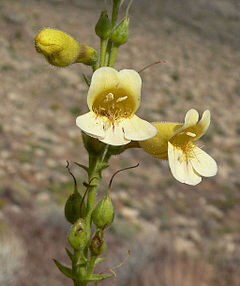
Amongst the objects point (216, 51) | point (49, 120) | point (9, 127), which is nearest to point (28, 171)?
point (9, 127)

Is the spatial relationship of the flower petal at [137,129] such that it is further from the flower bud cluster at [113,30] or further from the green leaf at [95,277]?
the green leaf at [95,277]

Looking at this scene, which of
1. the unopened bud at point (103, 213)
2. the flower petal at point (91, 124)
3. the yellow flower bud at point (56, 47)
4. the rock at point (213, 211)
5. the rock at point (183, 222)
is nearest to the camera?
the flower petal at point (91, 124)

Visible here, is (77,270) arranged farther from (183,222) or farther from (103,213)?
(183,222)

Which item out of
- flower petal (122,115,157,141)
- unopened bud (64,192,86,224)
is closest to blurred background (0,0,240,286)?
flower petal (122,115,157,141)

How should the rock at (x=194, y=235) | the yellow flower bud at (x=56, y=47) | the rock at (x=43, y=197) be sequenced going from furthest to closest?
the rock at (x=194, y=235), the rock at (x=43, y=197), the yellow flower bud at (x=56, y=47)

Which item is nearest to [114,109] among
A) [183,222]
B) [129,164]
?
[183,222]

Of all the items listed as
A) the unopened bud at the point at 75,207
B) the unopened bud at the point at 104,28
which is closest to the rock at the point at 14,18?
the unopened bud at the point at 104,28

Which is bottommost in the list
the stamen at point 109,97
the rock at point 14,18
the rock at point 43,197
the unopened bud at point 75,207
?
the rock at point 43,197
